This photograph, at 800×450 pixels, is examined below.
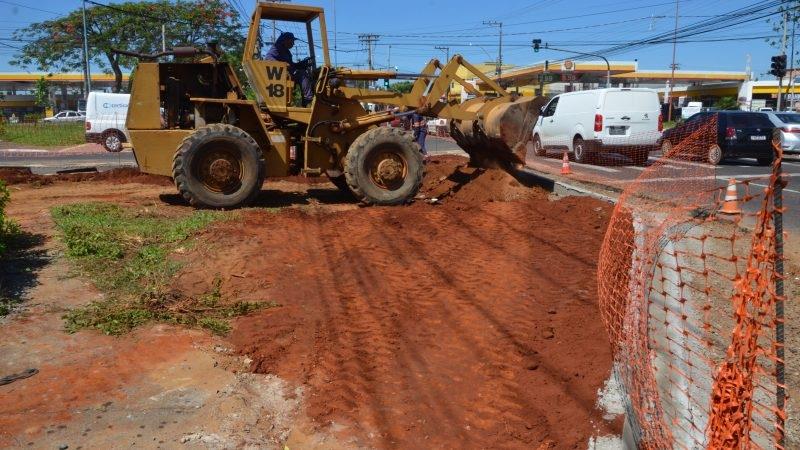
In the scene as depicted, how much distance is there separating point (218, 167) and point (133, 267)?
3.28m

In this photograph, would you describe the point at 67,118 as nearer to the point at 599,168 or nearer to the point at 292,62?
the point at 599,168

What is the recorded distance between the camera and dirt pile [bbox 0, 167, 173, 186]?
46.0 ft

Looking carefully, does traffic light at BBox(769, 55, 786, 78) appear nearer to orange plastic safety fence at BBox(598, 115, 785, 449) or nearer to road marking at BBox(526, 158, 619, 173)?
road marking at BBox(526, 158, 619, 173)

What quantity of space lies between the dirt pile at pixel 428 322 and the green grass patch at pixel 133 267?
28cm

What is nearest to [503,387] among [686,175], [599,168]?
[686,175]

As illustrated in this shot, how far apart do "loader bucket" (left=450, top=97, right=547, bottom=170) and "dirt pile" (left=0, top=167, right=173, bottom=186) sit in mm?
6376

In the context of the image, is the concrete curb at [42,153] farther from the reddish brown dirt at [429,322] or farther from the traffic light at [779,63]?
the traffic light at [779,63]

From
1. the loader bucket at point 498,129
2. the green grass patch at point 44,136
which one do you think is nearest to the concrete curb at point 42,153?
the green grass patch at point 44,136

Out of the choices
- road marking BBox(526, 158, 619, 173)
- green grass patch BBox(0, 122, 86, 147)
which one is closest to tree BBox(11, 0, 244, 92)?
green grass patch BBox(0, 122, 86, 147)

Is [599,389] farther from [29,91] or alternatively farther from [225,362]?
[29,91]

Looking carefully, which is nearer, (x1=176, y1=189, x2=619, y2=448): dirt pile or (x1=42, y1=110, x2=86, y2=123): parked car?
(x1=176, y1=189, x2=619, y2=448): dirt pile

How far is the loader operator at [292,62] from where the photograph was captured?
1026cm

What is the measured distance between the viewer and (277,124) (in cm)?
1077

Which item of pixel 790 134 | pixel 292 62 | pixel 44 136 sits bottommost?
pixel 44 136
